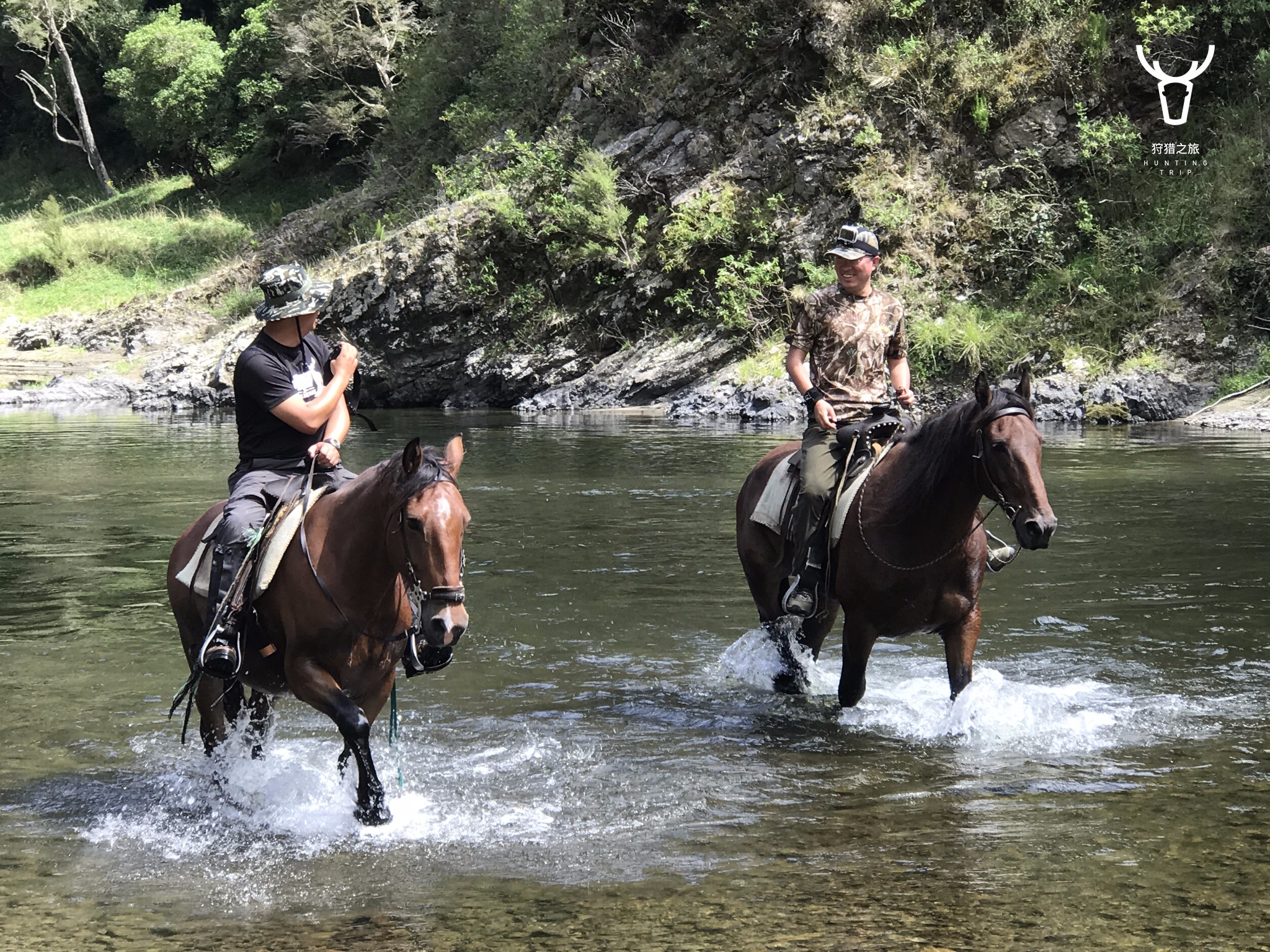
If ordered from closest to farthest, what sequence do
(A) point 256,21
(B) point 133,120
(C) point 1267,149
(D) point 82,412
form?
(C) point 1267,149 < (D) point 82,412 < (A) point 256,21 < (B) point 133,120

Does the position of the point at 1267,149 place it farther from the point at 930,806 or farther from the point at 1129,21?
the point at 930,806

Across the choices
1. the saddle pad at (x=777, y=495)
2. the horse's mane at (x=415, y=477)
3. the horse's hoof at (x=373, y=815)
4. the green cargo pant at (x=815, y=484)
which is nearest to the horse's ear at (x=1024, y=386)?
the green cargo pant at (x=815, y=484)

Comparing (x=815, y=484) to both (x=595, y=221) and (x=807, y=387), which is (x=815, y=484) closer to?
(x=807, y=387)

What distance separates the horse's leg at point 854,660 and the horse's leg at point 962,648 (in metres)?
0.44

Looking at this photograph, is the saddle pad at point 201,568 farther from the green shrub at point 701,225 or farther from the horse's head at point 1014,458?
the green shrub at point 701,225

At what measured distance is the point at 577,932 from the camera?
15.3ft

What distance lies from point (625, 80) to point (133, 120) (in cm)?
2921

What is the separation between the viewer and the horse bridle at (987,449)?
666 centimetres

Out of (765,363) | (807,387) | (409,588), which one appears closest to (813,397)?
(807,387)

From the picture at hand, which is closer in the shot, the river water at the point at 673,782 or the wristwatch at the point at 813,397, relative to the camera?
the river water at the point at 673,782

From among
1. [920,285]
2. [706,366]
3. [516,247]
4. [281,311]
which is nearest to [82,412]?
[516,247]

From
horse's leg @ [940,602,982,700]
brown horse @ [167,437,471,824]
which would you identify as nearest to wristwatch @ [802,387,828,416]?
horse's leg @ [940,602,982,700]

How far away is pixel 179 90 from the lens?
178 feet

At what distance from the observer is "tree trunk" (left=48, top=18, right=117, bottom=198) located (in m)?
61.0
